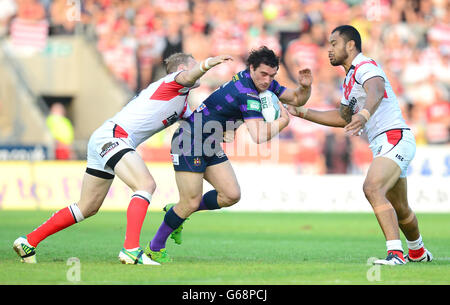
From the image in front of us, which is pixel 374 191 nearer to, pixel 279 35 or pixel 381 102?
pixel 381 102

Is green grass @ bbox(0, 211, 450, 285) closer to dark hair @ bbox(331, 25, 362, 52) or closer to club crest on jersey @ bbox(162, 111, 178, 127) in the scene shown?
club crest on jersey @ bbox(162, 111, 178, 127)

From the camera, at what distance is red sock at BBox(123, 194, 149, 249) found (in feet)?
28.1

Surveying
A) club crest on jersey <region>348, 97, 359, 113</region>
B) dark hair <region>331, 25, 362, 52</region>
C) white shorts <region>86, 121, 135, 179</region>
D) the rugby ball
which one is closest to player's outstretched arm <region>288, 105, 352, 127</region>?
club crest on jersey <region>348, 97, 359, 113</region>

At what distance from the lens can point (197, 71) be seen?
340 inches

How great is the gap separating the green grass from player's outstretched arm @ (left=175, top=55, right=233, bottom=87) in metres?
2.04

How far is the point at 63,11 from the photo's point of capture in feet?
86.3

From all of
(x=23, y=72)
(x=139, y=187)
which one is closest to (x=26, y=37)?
(x=23, y=72)

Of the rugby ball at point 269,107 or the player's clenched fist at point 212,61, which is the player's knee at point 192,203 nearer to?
the rugby ball at point 269,107

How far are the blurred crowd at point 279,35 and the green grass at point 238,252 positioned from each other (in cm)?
719

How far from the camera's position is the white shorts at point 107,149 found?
888 centimetres

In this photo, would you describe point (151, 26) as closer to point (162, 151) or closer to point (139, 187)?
point (162, 151)

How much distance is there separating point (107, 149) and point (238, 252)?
263 centimetres

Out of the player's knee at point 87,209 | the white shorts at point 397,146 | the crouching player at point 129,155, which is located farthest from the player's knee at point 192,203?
the white shorts at point 397,146

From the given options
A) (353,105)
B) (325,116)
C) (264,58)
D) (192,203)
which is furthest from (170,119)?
(353,105)
